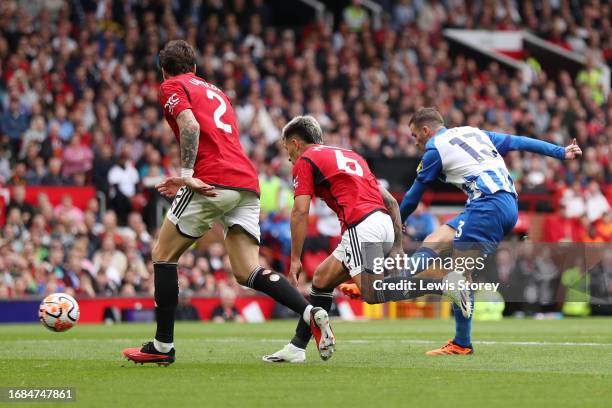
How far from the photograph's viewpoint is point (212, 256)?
21656mm

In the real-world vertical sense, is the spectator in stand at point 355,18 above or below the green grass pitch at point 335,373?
above

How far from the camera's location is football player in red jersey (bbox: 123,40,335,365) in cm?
930

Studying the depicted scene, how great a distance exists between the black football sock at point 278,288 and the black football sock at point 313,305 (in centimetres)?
44

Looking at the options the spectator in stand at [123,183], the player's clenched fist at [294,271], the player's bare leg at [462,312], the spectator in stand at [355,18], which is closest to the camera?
the player's clenched fist at [294,271]

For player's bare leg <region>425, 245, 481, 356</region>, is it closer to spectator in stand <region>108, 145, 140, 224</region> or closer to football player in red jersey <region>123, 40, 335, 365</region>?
football player in red jersey <region>123, 40, 335, 365</region>

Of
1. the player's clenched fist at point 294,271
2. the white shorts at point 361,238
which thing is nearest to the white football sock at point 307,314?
the player's clenched fist at point 294,271

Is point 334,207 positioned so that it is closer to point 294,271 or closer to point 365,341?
point 294,271

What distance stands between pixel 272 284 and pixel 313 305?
2.42ft

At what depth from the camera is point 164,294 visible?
947 cm

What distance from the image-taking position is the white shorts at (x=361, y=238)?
31.8 ft

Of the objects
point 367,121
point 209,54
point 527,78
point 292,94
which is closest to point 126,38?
point 209,54

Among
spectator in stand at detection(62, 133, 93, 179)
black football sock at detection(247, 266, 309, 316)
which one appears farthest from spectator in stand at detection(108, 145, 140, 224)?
black football sock at detection(247, 266, 309, 316)

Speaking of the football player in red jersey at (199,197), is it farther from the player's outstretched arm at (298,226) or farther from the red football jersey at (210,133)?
the player's outstretched arm at (298,226)

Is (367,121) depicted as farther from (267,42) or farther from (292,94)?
(267,42)
